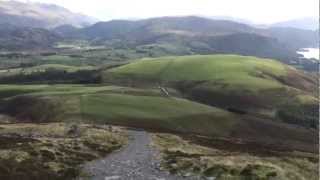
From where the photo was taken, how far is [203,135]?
456 ft

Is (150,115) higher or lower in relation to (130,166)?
higher

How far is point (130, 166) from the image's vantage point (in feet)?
293

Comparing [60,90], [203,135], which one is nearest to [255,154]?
[203,135]

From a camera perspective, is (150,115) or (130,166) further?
(150,115)

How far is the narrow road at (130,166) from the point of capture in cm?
8162

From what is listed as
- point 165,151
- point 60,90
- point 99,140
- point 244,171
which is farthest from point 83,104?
point 244,171

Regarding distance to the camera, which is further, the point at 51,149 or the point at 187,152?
the point at 187,152

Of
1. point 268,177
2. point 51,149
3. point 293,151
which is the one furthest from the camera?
point 293,151

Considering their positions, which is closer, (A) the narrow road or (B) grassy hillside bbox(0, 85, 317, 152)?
(A) the narrow road

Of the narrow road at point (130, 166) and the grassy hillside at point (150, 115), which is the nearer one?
the narrow road at point (130, 166)

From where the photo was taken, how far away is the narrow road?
268 feet

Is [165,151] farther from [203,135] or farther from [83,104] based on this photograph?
[83,104]

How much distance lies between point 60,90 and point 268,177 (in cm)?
12433

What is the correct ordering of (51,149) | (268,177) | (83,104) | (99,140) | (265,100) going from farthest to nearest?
(265,100) → (83,104) → (99,140) → (51,149) → (268,177)
